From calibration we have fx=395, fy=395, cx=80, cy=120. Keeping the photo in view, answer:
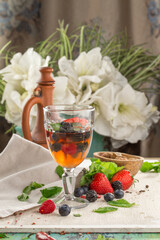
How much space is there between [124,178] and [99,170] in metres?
0.07

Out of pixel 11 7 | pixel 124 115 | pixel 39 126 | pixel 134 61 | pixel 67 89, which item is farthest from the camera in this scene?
pixel 11 7

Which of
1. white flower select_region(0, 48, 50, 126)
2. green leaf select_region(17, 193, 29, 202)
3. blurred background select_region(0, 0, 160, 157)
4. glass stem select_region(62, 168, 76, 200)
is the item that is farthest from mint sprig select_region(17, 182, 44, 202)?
blurred background select_region(0, 0, 160, 157)

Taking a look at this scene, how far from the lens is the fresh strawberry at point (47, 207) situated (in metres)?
0.89

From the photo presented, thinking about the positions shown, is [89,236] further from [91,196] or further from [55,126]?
[55,126]

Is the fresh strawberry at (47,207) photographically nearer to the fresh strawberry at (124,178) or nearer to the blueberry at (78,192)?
the blueberry at (78,192)

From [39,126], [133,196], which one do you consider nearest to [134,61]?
[39,126]

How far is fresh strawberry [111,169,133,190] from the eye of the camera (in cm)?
106

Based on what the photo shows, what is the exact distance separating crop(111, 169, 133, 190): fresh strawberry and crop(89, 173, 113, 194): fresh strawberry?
0.14 feet

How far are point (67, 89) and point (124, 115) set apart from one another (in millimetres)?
341

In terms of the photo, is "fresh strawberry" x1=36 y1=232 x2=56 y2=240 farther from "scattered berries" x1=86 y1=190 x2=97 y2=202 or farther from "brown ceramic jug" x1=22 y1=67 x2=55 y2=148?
"brown ceramic jug" x1=22 y1=67 x2=55 y2=148

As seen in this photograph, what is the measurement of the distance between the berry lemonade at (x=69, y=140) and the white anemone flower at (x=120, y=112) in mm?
773

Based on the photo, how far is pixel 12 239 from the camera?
767 mm

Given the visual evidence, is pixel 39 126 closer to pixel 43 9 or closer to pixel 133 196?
pixel 133 196

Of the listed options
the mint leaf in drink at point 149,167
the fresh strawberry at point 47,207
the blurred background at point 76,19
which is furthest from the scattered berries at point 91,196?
the blurred background at point 76,19
